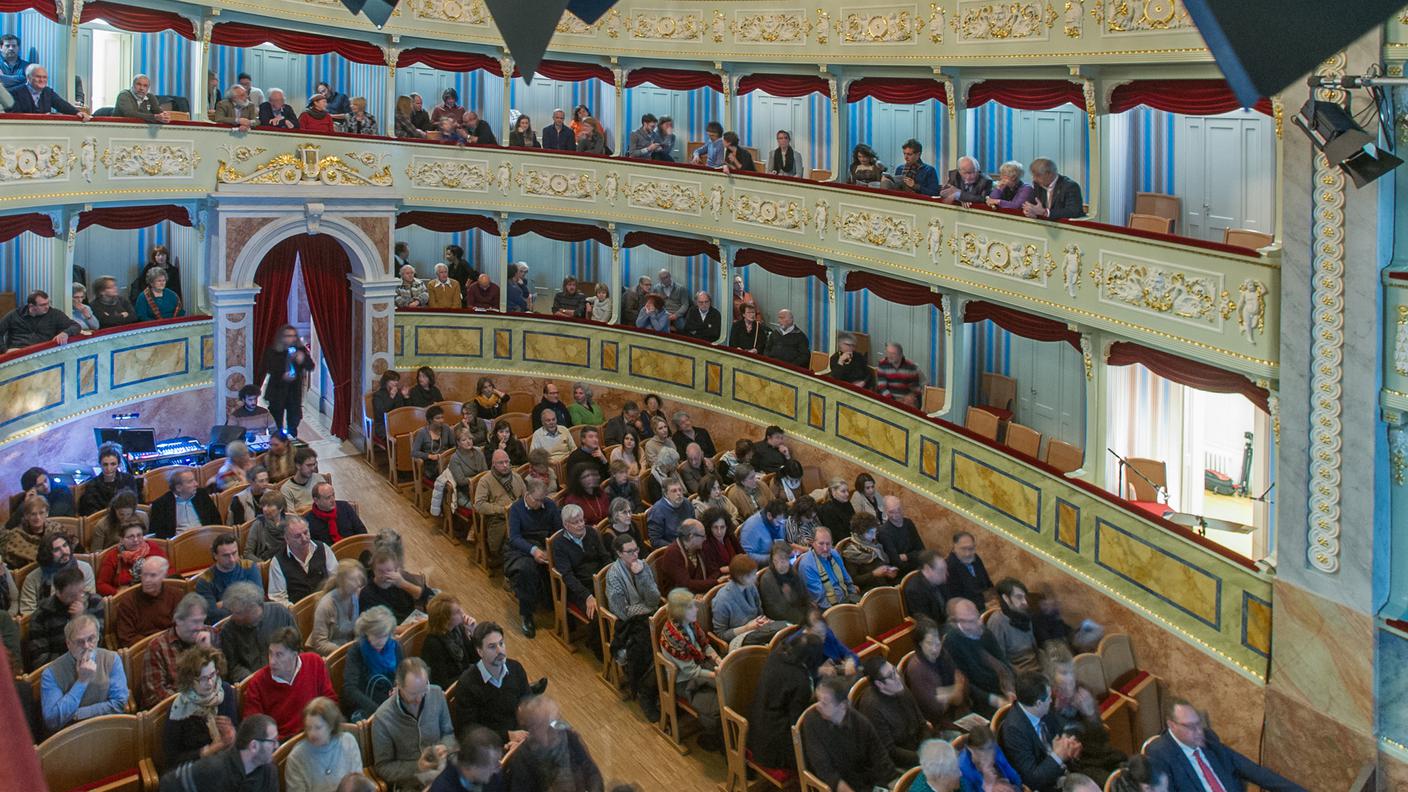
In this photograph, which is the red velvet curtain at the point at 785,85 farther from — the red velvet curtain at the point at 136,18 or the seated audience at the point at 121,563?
the seated audience at the point at 121,563

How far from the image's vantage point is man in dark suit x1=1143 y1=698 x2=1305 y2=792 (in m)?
6.95

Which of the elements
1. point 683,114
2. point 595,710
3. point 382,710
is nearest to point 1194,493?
point 595,710

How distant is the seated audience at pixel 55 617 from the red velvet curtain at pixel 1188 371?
26.1 ft

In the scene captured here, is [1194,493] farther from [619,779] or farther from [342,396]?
[342,396]

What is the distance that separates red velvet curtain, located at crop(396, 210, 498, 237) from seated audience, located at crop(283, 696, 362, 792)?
11515 mm

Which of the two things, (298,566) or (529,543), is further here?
(529,543)

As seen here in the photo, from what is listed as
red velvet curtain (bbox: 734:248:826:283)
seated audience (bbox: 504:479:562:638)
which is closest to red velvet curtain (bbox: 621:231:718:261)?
red velvet curtain (bbox: 734:248:826:283)

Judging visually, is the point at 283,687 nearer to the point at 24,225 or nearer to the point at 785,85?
the point at 24,225

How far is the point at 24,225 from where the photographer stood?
1239 cm

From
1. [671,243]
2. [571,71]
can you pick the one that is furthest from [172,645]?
[571,71]

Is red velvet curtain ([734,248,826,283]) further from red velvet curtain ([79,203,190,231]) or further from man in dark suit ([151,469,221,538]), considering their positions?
man in dark suit ([151,469,221,538])

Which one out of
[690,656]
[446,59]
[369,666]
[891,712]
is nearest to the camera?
[369,666]

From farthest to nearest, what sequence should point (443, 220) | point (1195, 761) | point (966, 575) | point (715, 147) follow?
1. point (443, 220)
2. point (715, 147)
3. point (966, 575)
4. point (1195, 761)

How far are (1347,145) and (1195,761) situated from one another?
380cm
